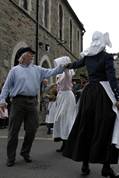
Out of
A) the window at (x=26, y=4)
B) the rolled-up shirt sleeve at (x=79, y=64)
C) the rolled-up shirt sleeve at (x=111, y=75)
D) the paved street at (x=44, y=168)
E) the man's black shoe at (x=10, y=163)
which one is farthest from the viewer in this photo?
the window at (x=26, y=4)

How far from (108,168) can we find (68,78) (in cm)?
281

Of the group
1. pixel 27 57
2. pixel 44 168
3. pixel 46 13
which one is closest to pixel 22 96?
pixel 27 57

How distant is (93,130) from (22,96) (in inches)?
60.0

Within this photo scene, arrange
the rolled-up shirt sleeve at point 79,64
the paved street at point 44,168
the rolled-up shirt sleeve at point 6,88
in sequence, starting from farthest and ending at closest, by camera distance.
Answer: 1. the rolled-up shirt sleeve at point 6,88
2. the rolled-up shirt sleeve at point 79,64
3. the paved street at point 44,168

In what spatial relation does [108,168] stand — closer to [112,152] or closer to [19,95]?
[112,152]

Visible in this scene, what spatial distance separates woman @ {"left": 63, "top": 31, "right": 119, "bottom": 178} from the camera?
5500 millimetres

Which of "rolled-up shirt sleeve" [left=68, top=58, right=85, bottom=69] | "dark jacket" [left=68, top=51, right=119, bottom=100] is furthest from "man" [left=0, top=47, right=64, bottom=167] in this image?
"dark jacket" [left=68, top=51, right=119, bottom=100]

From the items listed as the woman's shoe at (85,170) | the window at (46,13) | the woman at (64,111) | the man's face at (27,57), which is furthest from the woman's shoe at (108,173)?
the window at (46,13)

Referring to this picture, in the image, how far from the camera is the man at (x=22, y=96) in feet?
21.9

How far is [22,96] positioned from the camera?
6.73 m

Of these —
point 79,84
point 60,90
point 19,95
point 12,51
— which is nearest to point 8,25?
point 12,51

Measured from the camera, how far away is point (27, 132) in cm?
686

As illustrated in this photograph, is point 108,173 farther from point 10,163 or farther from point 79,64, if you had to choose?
point 10,163

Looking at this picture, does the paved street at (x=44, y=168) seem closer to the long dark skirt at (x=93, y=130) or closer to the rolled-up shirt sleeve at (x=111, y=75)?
the long dark skirt at (x=93, y=130)
